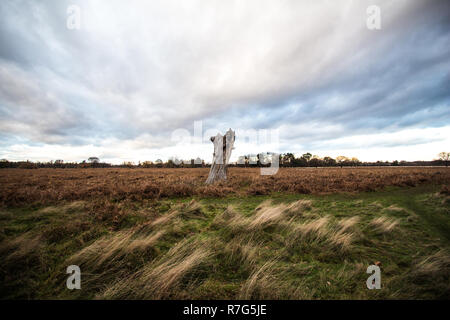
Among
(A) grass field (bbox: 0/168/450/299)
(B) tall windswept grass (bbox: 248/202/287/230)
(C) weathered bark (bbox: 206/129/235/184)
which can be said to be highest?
(C) weathered bark (bbox: 206/129/235/184)

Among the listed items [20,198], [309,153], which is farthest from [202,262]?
[309,153]

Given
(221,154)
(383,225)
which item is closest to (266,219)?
(383,225)

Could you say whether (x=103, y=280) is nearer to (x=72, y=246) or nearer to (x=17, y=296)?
(x=17, y=296)

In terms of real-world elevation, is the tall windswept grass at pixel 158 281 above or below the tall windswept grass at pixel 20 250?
below

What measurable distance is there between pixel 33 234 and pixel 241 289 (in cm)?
523

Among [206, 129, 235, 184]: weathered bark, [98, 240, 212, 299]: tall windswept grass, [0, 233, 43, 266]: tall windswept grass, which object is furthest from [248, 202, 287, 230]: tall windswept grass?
[206, 129, 235, 184]: weathered bark

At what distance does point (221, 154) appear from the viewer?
45.6ft

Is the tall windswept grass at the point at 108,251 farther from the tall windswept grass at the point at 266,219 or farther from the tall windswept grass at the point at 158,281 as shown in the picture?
the tall windswept grass at the point at 266,219

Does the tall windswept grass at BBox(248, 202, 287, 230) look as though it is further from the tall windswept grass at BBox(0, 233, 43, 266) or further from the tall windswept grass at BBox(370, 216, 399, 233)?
the tall windswept grass at BBox(0, 233, 43, 266)

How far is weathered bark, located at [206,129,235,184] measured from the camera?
539 inches

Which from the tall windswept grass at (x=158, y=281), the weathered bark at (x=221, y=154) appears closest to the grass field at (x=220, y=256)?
the tall windswept grass at (x=158, y=281)

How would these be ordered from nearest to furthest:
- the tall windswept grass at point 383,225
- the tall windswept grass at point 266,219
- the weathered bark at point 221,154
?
the tall windswept grass at point 383,225
the tall windswept grass at point 266,219
the weathered bark at point 221,154

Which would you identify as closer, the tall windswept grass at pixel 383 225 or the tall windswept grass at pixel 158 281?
the tall windswept grass at pixel 158 281

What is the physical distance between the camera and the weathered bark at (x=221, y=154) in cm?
1369
